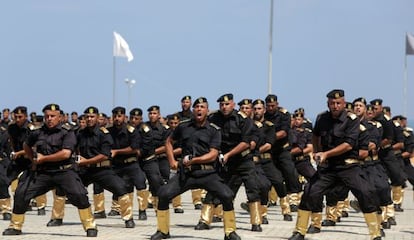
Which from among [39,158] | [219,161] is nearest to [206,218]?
[219,161]

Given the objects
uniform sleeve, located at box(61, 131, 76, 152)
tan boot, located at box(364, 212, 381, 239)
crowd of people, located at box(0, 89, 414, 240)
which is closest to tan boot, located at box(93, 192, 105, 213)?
crowd of people, located at box(0, 89, 414, 240)

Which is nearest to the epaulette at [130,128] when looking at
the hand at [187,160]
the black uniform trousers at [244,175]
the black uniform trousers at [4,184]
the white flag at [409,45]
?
the black uniform trousers at [4,184]

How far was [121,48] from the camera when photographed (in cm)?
4597

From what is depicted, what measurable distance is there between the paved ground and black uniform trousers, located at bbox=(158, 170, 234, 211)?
2.69ft

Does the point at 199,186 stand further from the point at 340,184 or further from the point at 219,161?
the point at 340,184

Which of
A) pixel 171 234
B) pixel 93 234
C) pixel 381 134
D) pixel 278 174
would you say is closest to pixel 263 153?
pixel 278 174

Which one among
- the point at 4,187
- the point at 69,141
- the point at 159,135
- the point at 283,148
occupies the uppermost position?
the point at 159,135

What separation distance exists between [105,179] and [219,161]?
297 centimetres

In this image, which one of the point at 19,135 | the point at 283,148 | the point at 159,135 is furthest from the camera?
the point at 159,135

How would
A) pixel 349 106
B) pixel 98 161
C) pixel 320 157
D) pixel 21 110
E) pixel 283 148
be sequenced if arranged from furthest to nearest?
1. pixel 283 148
2. pixel 21 110
3. pixel 98 161
4. pixel 349 106
5. pixel 320 157

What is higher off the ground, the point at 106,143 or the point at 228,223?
the point at 106,143

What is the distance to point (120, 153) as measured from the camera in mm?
18281

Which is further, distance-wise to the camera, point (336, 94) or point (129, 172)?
point (129, 172)

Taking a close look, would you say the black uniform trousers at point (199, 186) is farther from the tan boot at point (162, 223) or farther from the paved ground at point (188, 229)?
the paved ground at point (188, 229)
